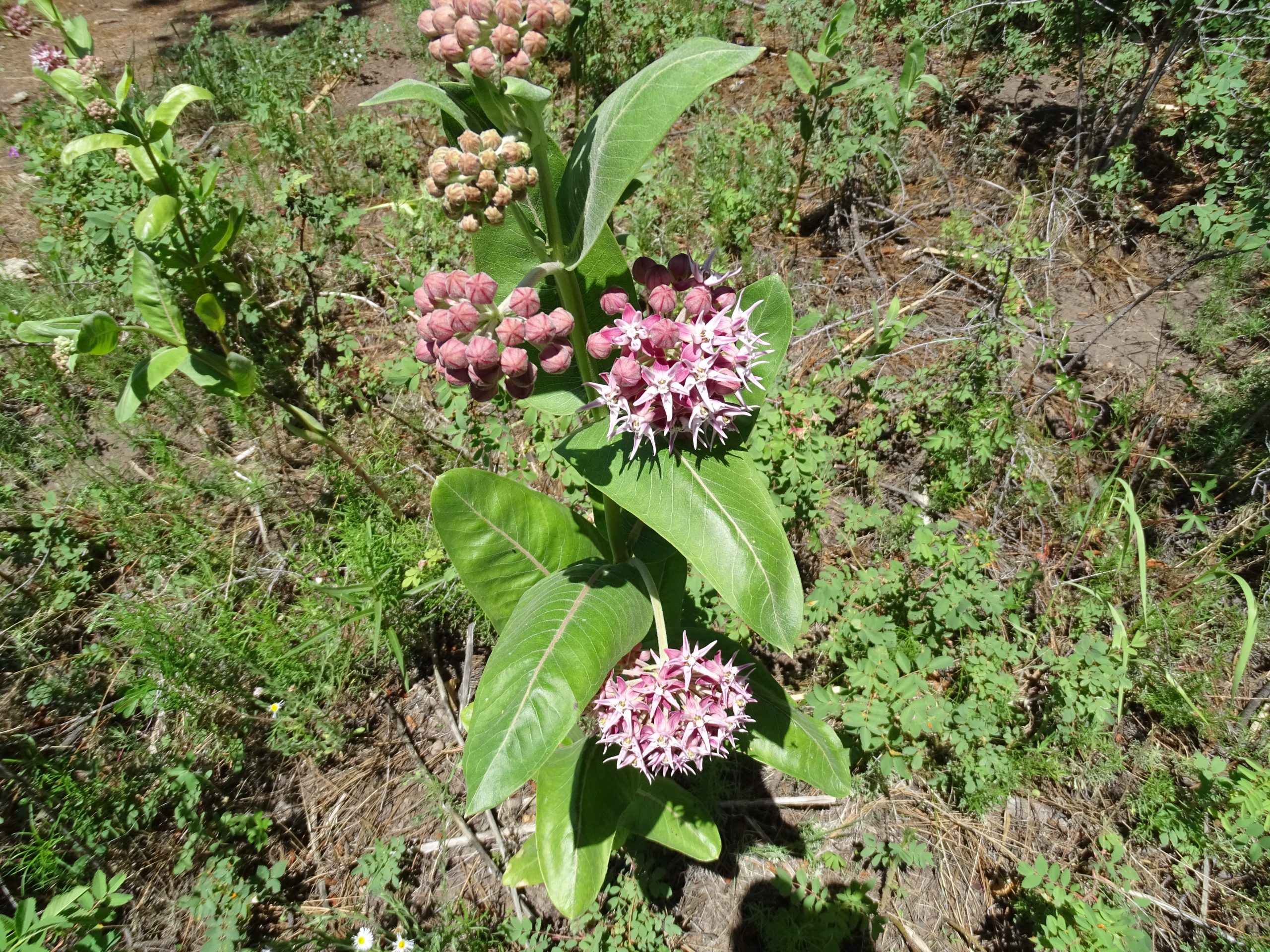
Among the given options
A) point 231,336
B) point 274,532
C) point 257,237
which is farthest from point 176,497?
point 257,237

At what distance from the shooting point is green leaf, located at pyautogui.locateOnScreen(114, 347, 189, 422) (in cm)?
293

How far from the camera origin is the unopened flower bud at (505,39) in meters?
1.46

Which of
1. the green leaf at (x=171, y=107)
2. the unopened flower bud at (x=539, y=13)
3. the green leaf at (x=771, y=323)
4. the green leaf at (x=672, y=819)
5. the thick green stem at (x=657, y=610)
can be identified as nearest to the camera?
the unopened flower bud at (x=539, y=13)

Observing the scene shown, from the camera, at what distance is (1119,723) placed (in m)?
3.16

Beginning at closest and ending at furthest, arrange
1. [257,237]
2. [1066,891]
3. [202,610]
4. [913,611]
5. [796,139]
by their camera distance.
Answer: [1066,891] → [913,611] → [202,610] → [257,237] → [796,139]

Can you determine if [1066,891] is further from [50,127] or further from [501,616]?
[50,127]

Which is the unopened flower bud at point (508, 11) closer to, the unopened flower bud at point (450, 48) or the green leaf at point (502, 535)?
the unopened flower bud at point (450, 48)

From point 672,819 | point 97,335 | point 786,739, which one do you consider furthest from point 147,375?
point 786,739

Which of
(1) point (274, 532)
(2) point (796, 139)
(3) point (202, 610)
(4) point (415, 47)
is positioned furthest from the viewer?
(4) point (415, 47)

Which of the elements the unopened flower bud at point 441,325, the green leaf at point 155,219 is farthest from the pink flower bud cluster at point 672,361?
the green leaf at point 155,219

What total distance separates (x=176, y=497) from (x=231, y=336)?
3.69 ft

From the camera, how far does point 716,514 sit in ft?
5.79

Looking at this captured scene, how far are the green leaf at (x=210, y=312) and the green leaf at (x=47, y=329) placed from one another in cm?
47

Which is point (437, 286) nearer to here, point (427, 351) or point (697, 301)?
point (427, 351)
